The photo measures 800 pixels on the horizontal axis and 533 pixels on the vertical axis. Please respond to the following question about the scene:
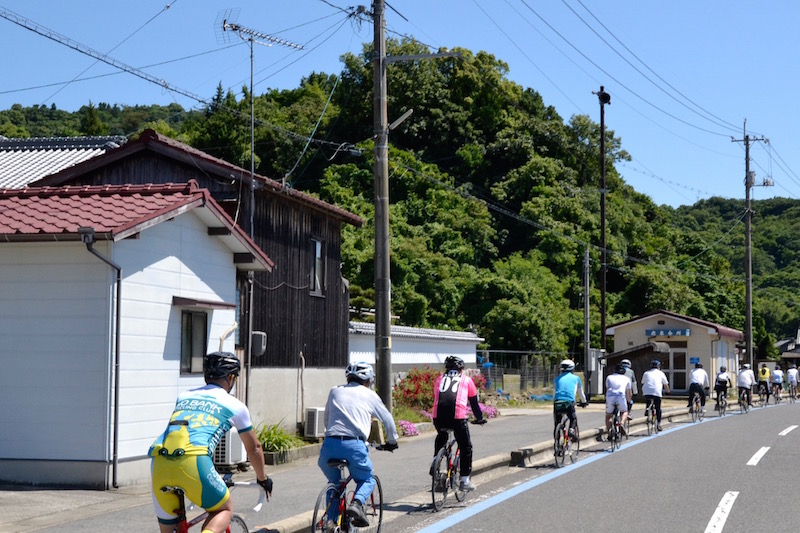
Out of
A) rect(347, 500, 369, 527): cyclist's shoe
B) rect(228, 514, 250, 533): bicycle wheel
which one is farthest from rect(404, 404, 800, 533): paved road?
rect(228, 514, 250, 533): bicycle wheel

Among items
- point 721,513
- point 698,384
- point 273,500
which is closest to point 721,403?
point 698,384

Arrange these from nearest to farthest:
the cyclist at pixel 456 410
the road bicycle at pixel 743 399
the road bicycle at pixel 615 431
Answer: the cyclist at pixel 456 410 → the road bicycle at pixel 615 431 → the road bicycle at pixel 743 399

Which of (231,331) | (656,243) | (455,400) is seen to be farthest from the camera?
(656,243)

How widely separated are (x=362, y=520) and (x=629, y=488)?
5790 millimetres

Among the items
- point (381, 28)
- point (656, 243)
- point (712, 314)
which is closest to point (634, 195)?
point (656, 243)

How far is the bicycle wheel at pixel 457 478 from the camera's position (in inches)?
425

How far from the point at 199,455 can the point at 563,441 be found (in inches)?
402

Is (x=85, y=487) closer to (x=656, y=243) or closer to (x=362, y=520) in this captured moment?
(x=362, y=520)

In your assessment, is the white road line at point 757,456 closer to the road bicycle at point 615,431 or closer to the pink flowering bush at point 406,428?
the road bicycle at point 615,431

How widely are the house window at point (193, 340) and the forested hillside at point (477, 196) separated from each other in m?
27.6

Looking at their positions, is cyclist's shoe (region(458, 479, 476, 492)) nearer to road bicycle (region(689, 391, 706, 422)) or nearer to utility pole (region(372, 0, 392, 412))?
utility pole (region(372, 0, 392, 412))

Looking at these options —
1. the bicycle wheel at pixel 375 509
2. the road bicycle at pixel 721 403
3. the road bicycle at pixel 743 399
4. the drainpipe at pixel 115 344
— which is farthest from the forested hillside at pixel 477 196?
the bicycle wheel at pixel 375 509

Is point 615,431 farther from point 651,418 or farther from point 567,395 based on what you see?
point 651,418

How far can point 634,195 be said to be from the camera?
230ft
